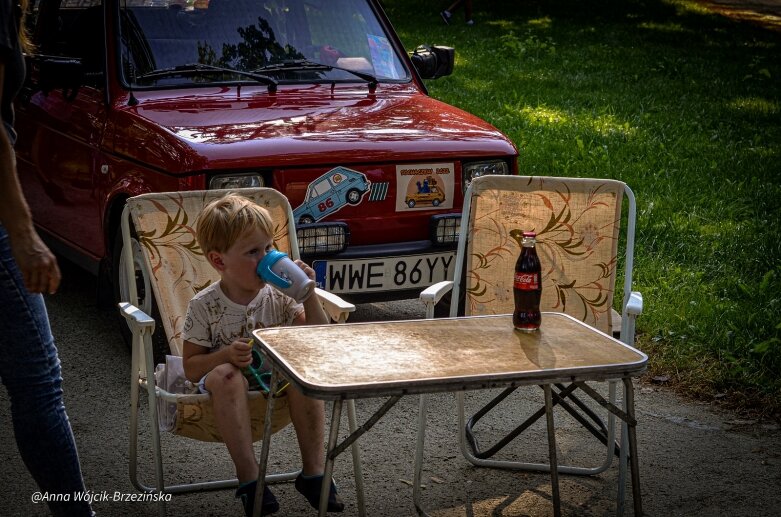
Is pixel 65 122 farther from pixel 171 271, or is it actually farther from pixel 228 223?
pixel 228 223

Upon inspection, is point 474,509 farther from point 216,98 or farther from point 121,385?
point 216,98

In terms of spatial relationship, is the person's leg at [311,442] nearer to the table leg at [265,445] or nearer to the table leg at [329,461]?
the table leg at [265,445]

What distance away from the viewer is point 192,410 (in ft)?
12.3

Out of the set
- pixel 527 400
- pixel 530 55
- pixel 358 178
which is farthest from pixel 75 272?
pixel 530 55

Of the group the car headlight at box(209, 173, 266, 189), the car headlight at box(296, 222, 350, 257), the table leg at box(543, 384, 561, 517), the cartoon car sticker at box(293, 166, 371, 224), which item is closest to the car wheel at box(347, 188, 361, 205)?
the cartoon car sticker at box(293, 166, 371, 224)

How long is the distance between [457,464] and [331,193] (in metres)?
1.55

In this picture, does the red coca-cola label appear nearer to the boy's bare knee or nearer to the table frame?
the table frame

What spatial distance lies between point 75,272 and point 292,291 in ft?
13.7

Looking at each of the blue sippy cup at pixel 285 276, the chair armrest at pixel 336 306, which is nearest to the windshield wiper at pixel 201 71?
the chair armrest at pixel 336 306

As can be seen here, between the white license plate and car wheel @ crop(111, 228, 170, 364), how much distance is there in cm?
81

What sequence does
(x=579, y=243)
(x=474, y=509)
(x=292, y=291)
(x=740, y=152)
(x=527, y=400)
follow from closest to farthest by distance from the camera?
(x=292, y=291) < (x=474, y=509) < (x=579, y=243) < (x=527, y=400) < (x=740, y=152)

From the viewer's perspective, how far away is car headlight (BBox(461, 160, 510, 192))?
5793mm

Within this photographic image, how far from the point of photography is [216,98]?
19.6 feet

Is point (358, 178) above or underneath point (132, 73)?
underneath
